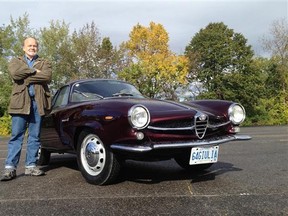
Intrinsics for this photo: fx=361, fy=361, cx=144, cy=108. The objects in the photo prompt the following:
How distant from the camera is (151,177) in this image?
16.0 ft

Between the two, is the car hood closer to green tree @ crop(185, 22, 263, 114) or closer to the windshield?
the windshield

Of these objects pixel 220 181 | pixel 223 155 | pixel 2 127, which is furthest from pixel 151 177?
pixel 2 127

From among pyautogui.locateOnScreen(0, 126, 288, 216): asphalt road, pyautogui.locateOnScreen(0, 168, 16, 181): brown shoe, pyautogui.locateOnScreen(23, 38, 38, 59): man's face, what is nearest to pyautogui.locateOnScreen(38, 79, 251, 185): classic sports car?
pyautogui.locateOnScreen(0, 126, 288, 216): asphalt road

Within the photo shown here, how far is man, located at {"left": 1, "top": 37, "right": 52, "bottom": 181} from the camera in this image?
16.1ft

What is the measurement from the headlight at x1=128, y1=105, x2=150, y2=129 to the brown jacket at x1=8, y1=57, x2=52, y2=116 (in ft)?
5.52

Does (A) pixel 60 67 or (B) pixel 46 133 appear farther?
(A) pixel 60 67

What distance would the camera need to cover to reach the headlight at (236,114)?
189 inches

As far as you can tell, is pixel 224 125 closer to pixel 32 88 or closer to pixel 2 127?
pixel 32 88

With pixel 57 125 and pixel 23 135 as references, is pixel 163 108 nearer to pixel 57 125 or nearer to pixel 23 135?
pixel 57 125

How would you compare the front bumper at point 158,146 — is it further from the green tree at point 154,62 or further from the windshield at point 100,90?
the green tree at point 154,62

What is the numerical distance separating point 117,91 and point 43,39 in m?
31.6

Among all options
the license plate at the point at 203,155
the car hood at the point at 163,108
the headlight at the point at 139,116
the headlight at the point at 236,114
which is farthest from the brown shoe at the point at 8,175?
the headlight at the point at 236,114

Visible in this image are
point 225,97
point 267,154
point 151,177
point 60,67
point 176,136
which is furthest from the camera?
point 225,97

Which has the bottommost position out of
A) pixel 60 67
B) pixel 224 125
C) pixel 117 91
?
pixel 224 125
